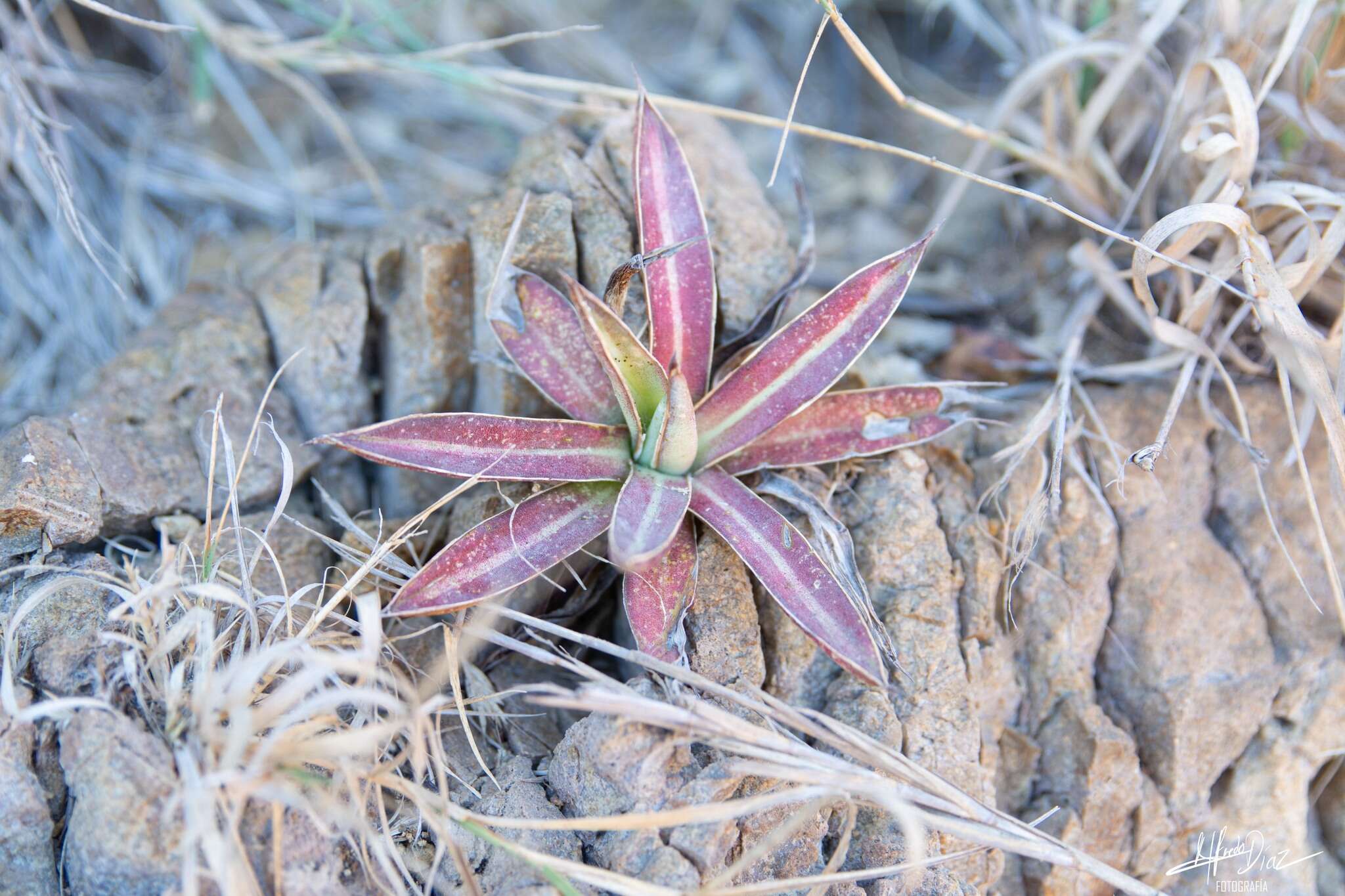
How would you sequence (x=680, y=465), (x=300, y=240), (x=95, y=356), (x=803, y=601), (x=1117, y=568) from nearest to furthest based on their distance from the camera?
(x=803, y=601) → (x=680, y=465) → (x=1117, y=568) → (x=300, y=240) → (x=95, y=356)

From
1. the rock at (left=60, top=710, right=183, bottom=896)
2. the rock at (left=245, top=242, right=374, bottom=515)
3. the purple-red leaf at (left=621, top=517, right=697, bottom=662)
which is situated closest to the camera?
the rock at (left=60, top=710, right=183, bottom=896)

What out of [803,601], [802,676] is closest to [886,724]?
[802,676]

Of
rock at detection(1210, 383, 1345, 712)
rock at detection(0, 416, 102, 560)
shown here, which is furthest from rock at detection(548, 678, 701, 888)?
rock at detection(1210, 383, 1345, 712)

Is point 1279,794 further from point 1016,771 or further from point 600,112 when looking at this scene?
point 600,112

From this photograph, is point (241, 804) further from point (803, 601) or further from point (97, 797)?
point (803, 601)

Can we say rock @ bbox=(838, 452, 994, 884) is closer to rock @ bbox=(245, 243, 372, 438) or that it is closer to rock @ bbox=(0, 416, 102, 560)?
rock @ bbox=(245, 243, 372, 438)

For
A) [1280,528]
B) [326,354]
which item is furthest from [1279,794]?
[326,354]
